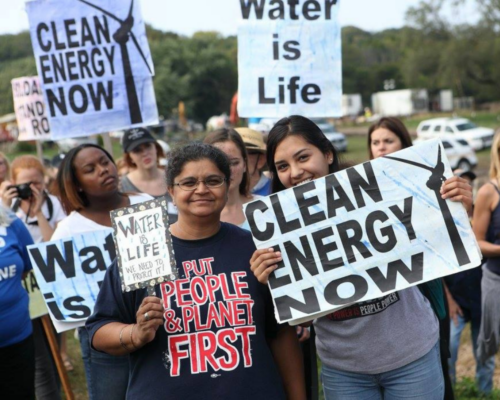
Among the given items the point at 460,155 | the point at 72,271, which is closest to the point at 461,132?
the point at 460,155

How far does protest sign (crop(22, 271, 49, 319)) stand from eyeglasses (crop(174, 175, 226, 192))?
270 cm

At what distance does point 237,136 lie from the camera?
14.4 feet

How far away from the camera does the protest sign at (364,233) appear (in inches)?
116

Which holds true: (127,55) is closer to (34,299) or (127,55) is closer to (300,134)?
(34,299)

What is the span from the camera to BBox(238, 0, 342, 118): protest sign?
5.45m

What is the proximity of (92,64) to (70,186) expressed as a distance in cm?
179

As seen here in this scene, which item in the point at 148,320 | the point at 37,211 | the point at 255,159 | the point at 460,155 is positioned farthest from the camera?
the point at 460,155

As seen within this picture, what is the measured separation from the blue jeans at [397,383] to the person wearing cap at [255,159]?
7.08 ft

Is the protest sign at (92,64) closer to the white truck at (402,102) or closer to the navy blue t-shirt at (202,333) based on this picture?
the navy blue t-shirt at (202,333)

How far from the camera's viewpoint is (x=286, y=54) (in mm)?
5461

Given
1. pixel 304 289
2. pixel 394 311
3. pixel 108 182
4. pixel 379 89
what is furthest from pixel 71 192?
pixel 379 89

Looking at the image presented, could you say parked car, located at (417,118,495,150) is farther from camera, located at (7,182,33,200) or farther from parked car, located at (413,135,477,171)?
camera, located at (7,182,33,200)

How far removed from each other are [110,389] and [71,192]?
1301 mm

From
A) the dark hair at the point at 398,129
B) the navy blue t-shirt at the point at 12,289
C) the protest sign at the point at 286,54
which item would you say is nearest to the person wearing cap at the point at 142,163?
the protest sign at the point at 286,54
